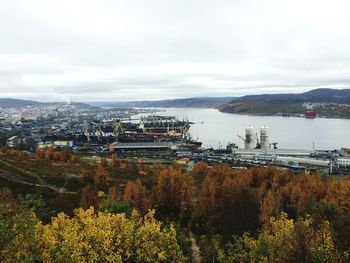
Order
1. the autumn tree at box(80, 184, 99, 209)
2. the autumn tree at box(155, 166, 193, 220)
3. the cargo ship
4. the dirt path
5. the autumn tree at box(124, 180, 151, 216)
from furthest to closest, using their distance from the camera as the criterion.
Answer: the cargo ship → the autumn tree at box(155, 166, 193, 220) → the autumn tree at box(80, 184, 99, 209) → the autumn tree at box(124, 180, 151, 216) → the dirt path

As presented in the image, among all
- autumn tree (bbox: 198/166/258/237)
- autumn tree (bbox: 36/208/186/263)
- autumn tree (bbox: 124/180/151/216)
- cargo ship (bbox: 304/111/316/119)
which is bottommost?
cargo ship (bbox: 304/111/316/119)

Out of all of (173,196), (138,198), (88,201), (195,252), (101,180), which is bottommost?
(195,252)

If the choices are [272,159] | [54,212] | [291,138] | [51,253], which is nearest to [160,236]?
[51,253]

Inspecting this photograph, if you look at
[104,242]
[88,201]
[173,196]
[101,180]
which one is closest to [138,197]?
[173,196]

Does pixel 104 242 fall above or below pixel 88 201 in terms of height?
above

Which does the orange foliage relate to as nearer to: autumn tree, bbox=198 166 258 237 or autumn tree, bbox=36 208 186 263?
autumn tree, bbox=198 166 258 237

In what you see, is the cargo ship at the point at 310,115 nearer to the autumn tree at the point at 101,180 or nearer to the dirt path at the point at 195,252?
the autumn tree at the point at 101,180

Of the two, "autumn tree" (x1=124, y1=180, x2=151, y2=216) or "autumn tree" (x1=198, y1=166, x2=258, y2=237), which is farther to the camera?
"autumn tree" (x1=124, y1=180, x2=151, y2=216)

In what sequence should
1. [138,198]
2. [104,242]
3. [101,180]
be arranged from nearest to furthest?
1. [104,242]
2. [138,198]
3. [101,180]

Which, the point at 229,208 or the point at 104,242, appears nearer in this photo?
the point at 104,242

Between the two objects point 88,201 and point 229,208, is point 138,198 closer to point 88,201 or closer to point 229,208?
point 88,201

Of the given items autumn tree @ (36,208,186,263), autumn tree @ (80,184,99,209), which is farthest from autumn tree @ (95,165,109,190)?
autumn tree @ (36,208,186,263)
